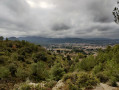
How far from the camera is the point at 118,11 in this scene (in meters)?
8.24

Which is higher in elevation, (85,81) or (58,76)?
(85,81)

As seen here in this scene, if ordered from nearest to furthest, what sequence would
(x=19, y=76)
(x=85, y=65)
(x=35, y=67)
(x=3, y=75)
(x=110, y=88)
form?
Result: (x=110, y=88) → (x=3, y=75) → (x=19, y=76) → (x=35, y=67) → (x=85, y=65)

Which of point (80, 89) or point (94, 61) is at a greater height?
point (80, 89)

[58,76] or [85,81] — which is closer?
[85,81]

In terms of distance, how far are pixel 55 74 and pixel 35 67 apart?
18.7 ft

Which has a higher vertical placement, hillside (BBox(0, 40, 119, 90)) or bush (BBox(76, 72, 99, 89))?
bush (BBox(76, 72, 99, 89))

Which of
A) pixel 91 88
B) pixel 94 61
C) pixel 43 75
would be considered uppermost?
pixel 91 88

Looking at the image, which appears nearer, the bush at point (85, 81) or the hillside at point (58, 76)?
the bush at point (85, 81)

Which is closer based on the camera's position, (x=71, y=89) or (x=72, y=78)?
(x=71, y=89)

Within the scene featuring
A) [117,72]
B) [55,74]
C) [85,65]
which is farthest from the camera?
[85,65]

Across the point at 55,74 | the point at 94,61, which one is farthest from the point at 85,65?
the point at 55,74

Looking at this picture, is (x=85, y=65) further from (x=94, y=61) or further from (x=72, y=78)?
(x=72, y=78)

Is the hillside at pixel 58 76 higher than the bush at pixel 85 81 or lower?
lower

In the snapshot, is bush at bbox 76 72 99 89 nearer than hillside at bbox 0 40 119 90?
Yes
